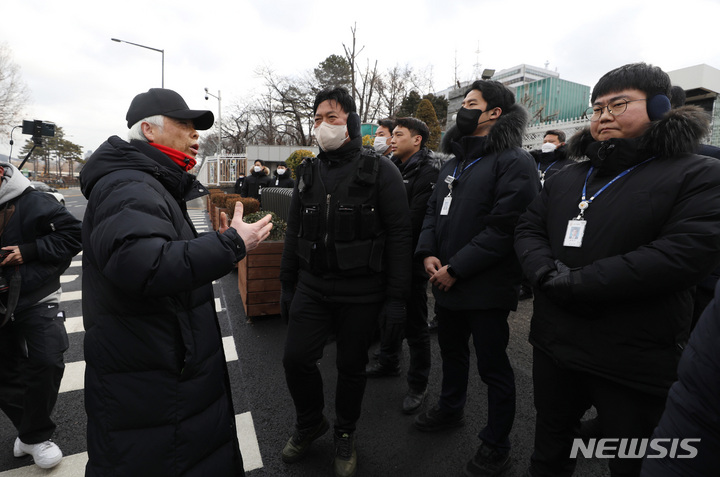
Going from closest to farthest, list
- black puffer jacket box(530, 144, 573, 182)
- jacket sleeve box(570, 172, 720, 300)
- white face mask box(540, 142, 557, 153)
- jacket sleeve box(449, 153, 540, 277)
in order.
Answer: jacket sleeve box(570, 172, 720, 300) → jacket sleeve box(449, 153, 540, 277) → black puffer jacket box(530, 144, 573, 182) → white face mask box(540, 142, 557, 153)

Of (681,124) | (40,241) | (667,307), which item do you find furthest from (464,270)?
(40,241)

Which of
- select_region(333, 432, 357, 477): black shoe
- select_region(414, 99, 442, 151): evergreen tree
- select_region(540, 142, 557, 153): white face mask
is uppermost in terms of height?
select_region(414, 99, 442, 151): evergreen tree

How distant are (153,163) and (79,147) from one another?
85221 mm

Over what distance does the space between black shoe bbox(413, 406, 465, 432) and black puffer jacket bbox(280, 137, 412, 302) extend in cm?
99

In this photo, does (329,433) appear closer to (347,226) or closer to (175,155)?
(347,226)

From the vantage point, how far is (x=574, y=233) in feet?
5.62

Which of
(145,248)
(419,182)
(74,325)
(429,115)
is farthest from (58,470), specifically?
(429,115)

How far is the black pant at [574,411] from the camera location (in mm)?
1546

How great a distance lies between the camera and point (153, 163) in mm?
1546

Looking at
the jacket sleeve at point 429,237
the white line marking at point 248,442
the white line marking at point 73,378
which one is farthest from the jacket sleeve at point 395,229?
the white line marking at point 73,378

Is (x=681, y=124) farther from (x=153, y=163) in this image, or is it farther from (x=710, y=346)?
(x=153, y=163)

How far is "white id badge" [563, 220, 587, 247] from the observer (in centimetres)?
169

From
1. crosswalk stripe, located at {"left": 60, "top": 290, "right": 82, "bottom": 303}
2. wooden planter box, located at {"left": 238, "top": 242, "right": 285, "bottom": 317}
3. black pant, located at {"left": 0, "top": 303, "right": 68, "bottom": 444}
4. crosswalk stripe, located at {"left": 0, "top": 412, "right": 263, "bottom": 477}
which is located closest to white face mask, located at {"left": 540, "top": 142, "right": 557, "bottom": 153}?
wooden planter box, located at {"left": 238, "top": 242, "right": 285, "bottom": 317}

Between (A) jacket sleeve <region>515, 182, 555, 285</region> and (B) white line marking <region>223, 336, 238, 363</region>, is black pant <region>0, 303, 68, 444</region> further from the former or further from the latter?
(A) jacket sleeve <region>515, 182, 555, 285</region>
